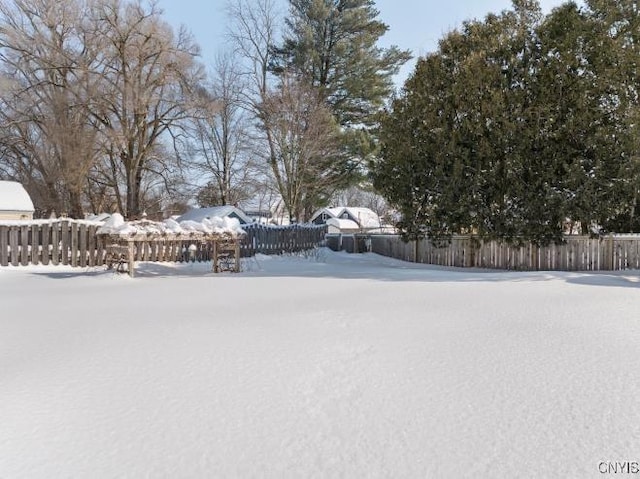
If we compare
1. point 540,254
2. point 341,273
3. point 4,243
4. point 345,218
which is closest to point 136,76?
point 4,243

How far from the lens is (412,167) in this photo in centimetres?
1561

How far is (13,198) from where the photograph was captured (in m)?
25.2

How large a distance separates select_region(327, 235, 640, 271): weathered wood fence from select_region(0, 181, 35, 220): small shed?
2099cm

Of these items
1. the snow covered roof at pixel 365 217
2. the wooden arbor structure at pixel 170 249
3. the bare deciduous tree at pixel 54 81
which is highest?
the bare deciduous tree at pixel 54 81

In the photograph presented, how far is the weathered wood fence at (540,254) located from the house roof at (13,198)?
21.0 m

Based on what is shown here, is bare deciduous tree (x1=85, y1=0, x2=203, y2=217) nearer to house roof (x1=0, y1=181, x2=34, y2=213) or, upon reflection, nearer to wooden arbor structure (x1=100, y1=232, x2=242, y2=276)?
house roof (x1=0, y1=181, x2=34, y2=213)

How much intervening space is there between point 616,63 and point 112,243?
1444 cm

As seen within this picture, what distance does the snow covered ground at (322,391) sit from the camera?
2355mm

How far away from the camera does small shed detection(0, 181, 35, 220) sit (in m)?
24.6

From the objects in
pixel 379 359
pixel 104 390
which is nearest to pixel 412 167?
pixel 379 359

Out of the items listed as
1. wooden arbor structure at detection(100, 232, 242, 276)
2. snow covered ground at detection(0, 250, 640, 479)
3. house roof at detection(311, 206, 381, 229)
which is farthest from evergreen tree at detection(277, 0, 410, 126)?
snow covered ground at detection(0, 250, 640, 479)

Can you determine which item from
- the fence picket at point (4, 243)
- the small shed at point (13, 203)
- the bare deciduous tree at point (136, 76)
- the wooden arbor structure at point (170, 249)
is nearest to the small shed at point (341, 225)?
the bare deciduous tree at point (136, 76)

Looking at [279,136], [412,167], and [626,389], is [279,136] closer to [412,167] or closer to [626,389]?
[412,167]

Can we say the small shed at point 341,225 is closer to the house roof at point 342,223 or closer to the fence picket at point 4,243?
the house roof at point 342,223
